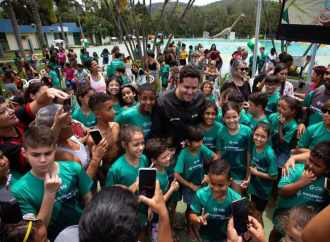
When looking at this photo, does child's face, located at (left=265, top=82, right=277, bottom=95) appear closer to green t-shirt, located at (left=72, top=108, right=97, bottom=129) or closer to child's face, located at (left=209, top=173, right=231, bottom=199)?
child's face, located at (left=209, top=173, right=231, bottom=199)

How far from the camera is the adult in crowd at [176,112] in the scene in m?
2.73

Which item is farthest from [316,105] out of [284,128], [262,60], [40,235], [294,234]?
[262,60]

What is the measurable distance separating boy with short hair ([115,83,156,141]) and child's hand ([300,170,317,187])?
1825 mm

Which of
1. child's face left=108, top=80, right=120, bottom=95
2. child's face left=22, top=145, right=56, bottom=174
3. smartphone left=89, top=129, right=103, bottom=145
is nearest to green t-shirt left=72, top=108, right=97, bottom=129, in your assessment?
child's face left=108, top=80, right=120, bottom=95

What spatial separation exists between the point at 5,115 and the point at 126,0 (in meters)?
8.82

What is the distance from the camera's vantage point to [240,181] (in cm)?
293

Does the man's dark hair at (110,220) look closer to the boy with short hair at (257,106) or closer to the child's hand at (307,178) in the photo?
the child's hand at (307,178)

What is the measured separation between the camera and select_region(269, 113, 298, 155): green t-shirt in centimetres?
293

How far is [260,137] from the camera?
2.59 meters

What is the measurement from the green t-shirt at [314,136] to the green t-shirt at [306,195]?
1.65 ft

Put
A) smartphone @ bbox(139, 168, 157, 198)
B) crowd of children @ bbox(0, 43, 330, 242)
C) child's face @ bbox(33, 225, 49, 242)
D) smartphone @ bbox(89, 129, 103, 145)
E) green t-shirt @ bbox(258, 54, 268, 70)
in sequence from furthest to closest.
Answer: green t-shirt @ bbox(258, 54, 268, 70)
smartphone @ bbox(89, 129, 103, 145)
crowd of children @ bbox(0, 43, 330, 242)
smartphone @ bbox(139, 168, 157, 198)
child's face @ bbox(33, 225, 49, 242)

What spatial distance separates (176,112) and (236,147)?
93cm

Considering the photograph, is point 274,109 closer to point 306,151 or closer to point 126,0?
point 306,151

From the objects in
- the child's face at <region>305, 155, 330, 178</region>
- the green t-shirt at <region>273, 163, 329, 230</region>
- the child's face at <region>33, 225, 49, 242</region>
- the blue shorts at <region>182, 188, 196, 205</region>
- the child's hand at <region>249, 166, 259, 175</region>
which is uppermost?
the child's face at <region>33, 225, 49, 242</region>
